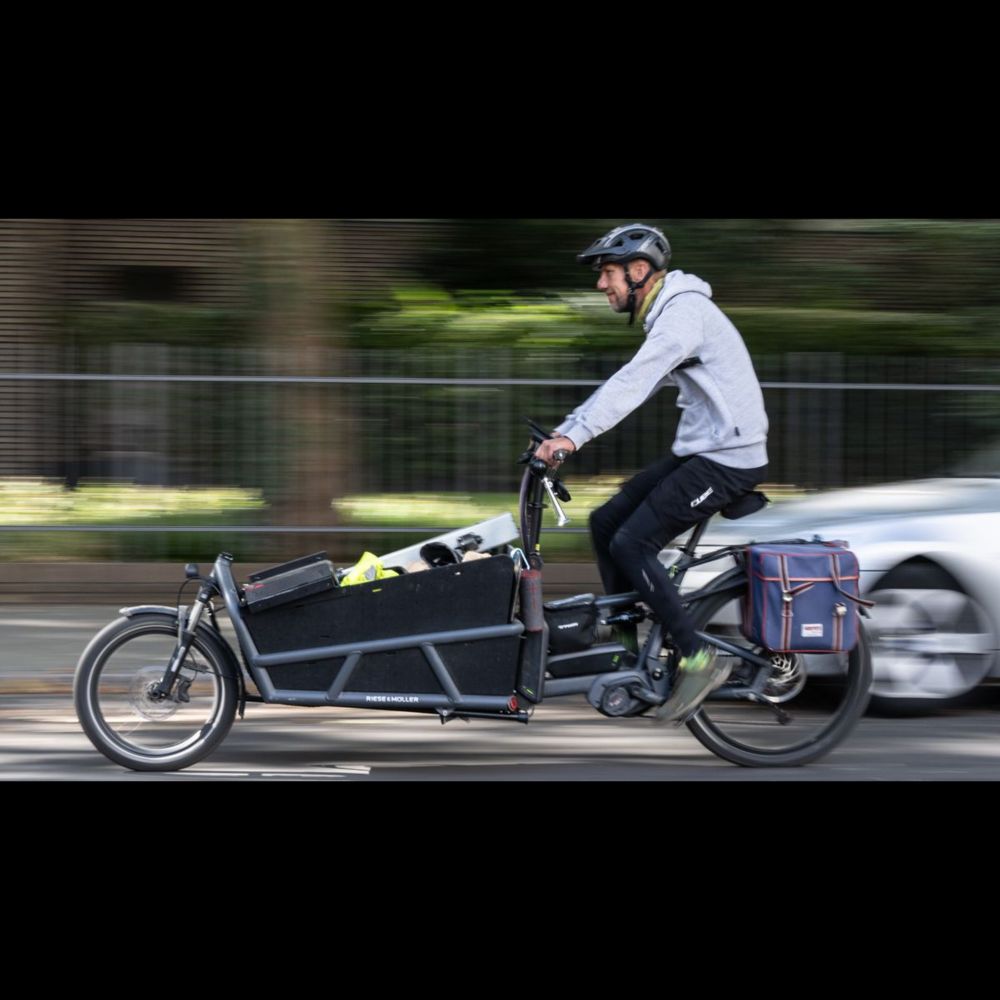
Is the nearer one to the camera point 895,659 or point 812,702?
point 812,702

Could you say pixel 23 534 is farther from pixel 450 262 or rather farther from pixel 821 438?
pixel 821 438

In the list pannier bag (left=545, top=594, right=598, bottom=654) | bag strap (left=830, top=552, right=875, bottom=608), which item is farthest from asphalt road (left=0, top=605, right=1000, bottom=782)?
bag strap (left=830, top=552, right=875, bottom=608)

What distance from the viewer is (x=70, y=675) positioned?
785cm

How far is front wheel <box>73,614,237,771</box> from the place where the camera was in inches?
224

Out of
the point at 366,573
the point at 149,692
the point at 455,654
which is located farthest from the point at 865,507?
the point at 149,692

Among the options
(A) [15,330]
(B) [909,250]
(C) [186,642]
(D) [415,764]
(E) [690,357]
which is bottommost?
(D) [415,764]

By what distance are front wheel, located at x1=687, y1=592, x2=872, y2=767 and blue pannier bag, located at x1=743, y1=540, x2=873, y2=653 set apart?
0.15m

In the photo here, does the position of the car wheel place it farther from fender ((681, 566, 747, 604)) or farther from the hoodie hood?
the hoodie hood

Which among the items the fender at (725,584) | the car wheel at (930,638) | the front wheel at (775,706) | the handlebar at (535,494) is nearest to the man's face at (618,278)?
the handlebar at (535,494)

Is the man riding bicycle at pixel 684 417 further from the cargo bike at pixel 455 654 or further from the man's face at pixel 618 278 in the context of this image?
the cargo bike at pixel 455 654

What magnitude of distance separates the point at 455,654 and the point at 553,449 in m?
0.84

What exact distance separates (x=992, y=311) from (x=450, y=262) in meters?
4.25

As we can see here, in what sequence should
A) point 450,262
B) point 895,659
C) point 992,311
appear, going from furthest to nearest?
point 450,262 < point 992,311 < point 895,659

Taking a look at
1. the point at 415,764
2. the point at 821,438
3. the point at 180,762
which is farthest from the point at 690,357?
the point at 821,438
